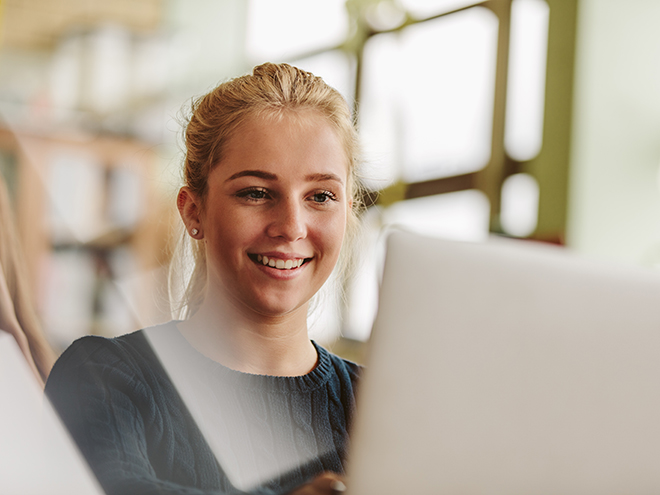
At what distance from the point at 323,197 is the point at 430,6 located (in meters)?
2.92


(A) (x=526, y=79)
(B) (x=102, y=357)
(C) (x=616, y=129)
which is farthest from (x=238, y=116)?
(A) (x=526, y=79)

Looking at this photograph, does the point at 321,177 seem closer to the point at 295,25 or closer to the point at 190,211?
the point at 190,211

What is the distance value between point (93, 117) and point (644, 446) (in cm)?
346

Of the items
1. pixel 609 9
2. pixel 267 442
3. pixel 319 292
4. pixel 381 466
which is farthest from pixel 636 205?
pixel 381 466

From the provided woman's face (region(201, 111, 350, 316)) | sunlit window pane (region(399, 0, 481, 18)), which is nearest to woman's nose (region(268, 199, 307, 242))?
woman's face (region(201, 111, 350, 316))

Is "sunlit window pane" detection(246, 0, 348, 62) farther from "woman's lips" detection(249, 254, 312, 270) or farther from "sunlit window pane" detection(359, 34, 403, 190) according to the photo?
"woman's lips" detection(249, 254, 312, 270)

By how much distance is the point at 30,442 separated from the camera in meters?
0.84

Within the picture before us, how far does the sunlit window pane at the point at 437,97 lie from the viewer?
331 cm

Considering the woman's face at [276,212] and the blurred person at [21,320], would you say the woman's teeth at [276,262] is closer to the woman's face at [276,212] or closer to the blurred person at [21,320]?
the woman's face at [276,212]

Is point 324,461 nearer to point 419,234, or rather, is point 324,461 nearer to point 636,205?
point 419,234

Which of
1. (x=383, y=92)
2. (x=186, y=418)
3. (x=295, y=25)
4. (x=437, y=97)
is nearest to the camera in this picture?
(x=186, y=418)

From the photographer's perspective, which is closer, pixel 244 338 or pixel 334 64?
pixel 244 338

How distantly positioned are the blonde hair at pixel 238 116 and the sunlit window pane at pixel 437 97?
2.19 meters

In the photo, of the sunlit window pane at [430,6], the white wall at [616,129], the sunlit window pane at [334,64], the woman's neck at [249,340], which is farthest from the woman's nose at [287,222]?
the sunlit window pane at [334,64]
